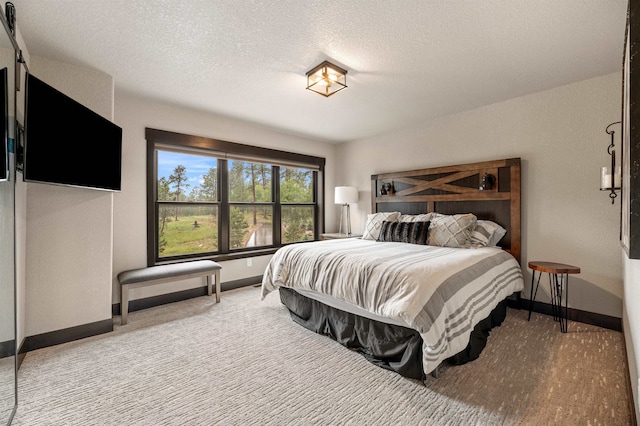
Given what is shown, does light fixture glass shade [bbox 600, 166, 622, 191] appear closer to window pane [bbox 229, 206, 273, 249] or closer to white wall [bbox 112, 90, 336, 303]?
window pane [bbox 229, 206, 273, 249]

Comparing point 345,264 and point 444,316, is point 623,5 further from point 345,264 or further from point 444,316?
point 345,264

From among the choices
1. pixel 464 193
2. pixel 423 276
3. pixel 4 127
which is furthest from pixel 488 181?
pixel 4 127

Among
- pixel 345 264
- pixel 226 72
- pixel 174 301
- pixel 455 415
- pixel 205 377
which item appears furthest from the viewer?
pixel 174 301

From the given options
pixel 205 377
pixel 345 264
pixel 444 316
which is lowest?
pixel 205 377

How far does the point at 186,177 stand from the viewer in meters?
3.91

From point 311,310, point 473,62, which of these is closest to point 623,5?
point 473,62

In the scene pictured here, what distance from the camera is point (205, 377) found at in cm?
199

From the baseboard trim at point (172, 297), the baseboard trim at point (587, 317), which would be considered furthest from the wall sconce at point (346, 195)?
the baseboard trim at point (587, 317)

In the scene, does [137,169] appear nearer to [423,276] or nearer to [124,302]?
[124,302]

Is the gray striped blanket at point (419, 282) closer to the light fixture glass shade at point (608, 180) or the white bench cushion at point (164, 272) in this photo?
the white bench cushion at point (164, 272)

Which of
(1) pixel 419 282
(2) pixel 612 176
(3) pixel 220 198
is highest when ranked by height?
(2) pixel 612 176

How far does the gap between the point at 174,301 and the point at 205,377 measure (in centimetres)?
194

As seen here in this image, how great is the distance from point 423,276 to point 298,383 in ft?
3.78

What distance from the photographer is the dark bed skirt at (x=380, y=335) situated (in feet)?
6.45
